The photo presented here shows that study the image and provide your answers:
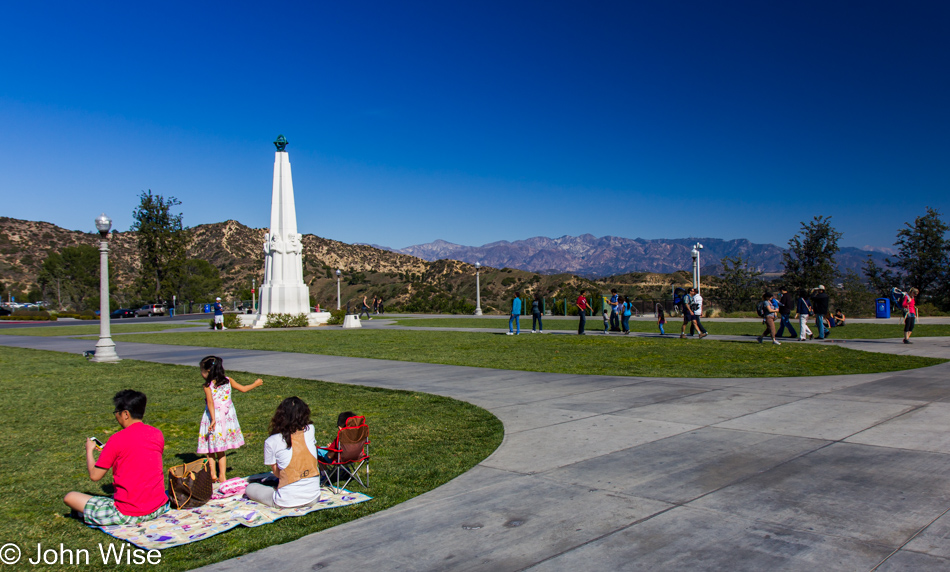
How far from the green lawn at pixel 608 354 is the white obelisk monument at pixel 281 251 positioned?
1114 cm

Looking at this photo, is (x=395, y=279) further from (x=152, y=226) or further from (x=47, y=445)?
(x=47, y=445)

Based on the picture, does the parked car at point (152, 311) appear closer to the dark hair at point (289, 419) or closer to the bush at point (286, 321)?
the bush at point (286, 321)

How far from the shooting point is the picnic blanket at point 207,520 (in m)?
4.30

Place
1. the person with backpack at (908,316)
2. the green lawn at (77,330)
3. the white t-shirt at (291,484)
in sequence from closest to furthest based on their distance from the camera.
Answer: the white t-shirt at (291,484) → the person with backpack at (908,316) → the green lawn at (77,330)

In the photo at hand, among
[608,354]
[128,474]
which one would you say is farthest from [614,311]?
[128,474]

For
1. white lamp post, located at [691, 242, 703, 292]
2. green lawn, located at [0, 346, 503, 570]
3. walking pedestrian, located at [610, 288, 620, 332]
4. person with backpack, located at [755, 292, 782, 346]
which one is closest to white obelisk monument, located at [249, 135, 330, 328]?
walking pedestrian, located at [610, 288, 620, 332]

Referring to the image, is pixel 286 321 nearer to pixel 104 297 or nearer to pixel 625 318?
pixel 104 297

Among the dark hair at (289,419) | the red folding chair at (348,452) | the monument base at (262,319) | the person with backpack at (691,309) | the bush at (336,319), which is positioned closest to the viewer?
the dark hair at (289,419)

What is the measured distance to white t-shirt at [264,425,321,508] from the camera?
Answer: 4836 mm

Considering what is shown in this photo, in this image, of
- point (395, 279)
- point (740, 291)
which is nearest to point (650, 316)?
point (740, 291)

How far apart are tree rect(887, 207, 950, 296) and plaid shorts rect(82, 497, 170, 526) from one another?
47.9m

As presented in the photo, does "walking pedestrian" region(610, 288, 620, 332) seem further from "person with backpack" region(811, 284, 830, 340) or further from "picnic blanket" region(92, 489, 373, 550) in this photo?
"picnic blanket" region(92, 489, 373, 550)

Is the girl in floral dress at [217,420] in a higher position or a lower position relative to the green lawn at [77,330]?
higher

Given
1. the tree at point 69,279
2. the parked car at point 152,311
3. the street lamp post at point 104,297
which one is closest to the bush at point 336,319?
the street lamp post at point 104,297
